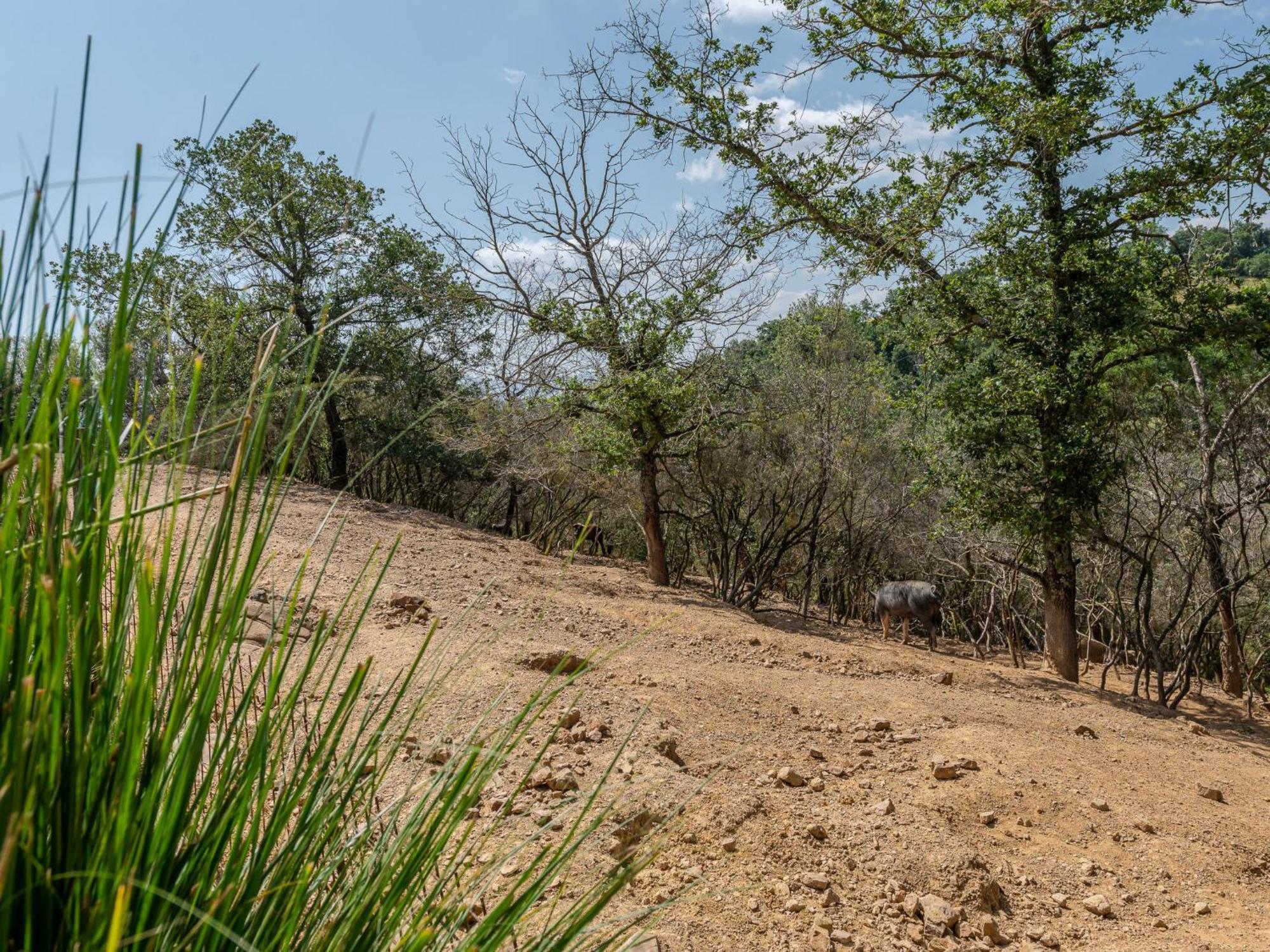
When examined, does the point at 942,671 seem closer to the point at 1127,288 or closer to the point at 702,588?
the point at 1127,288

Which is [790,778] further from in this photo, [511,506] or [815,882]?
[511,506]

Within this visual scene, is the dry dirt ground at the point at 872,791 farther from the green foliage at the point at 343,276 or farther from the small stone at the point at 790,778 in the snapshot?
the green foliage at the point at 343,276

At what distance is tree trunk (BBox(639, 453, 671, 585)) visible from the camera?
11.5 metres

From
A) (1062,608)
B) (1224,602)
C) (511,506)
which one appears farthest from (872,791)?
(511,506)

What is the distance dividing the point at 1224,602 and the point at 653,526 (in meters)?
6.67

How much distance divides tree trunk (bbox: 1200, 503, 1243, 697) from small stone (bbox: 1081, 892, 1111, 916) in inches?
207

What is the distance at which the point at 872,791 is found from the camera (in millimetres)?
4094

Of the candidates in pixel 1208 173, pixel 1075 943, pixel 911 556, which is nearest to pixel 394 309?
pixel 911 556

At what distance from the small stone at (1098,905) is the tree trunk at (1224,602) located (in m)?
5.25

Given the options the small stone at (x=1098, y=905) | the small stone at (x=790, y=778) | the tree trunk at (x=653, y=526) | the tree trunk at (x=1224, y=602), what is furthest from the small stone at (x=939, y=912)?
the tree trunk at (x=653, y=526)

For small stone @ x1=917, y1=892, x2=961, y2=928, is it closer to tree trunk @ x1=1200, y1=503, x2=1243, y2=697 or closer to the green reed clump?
the green reed clump

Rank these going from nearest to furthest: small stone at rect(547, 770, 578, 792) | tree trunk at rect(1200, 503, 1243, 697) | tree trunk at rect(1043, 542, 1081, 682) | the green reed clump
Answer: the green reed clump, small stone at rect(547, 770, 578, 792), tree trunk at rect(1200, 503, 1243, 697), tree trunk at rect(1043, 542, 1081, 682)

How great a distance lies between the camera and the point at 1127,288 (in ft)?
25.1

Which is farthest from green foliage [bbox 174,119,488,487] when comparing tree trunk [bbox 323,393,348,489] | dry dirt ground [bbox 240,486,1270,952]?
dry dirt ground [bbox 240,486,1270,952]
